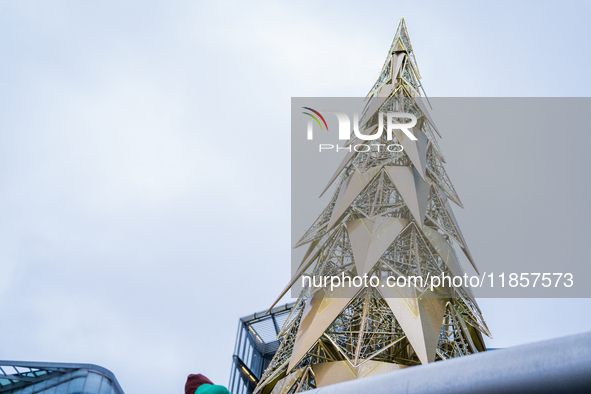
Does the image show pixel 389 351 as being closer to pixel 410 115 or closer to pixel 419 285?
pixel 419 285

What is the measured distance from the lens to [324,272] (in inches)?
808

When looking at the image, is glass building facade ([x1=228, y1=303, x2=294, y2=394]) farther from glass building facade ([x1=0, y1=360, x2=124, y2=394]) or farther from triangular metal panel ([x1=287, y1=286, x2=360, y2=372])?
triangular metal panel ([x1=287, y1=286, x2=360, y2=372])

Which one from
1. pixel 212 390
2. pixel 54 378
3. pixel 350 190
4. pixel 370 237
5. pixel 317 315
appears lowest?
pixel 54 378

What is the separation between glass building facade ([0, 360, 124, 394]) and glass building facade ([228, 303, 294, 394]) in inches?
515

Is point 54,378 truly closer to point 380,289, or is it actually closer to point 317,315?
point 317,315

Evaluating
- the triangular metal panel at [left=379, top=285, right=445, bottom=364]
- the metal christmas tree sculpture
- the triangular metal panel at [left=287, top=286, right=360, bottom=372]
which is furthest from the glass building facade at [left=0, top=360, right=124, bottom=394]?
the triangular metal panel at [left=379, top=285, right=445, bottom=364]

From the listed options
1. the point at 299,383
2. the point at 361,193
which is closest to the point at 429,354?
the point at 299,383

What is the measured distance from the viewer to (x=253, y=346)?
36.5 metres

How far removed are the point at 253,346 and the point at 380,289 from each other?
808 inches

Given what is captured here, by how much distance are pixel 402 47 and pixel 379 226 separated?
17.2m

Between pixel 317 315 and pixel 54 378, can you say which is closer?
pixel 317 315

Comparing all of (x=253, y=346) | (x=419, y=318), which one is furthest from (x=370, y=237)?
(x=253, y=346)

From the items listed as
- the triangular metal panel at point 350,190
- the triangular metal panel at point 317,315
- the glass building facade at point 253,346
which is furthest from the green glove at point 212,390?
the glass building facade at point 253,346

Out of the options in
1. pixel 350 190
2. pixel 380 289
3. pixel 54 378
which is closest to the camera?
pixel 380 289
